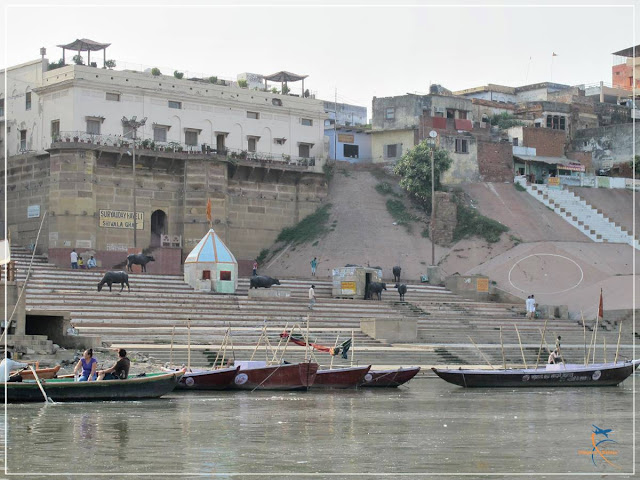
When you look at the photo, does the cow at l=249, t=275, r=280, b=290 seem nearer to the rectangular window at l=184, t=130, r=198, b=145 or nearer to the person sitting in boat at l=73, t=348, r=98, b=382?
the rectangular window at l=184, t=130, r=198, b=145

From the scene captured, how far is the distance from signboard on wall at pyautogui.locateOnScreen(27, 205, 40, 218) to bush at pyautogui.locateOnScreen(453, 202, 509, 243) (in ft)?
65.0

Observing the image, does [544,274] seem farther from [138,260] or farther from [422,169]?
[138,260]

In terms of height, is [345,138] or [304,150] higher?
[345,138]

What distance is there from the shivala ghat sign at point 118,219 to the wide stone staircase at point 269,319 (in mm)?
3689

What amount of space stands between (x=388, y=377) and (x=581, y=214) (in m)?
33.4

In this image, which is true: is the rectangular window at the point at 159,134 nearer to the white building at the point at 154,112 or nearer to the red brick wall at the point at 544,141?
the white building at the point at 154,112

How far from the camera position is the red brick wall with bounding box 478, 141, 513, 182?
65875 mm

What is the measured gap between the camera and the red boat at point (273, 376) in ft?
100

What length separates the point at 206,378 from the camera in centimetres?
3002

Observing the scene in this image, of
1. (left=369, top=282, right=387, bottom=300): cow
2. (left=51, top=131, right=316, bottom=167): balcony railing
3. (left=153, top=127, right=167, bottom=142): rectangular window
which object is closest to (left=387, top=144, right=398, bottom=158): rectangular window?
(left=51, top=131, right=316, bottom=167): balcony railing

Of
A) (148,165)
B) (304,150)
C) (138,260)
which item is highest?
(304,150)

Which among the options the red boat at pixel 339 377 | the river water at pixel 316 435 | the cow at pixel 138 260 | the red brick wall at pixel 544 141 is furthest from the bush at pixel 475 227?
the river water at pixel 316 435

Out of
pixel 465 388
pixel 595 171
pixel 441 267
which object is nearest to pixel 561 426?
pixel 465 388

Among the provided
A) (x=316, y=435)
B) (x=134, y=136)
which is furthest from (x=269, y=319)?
(x=316, y=435)
